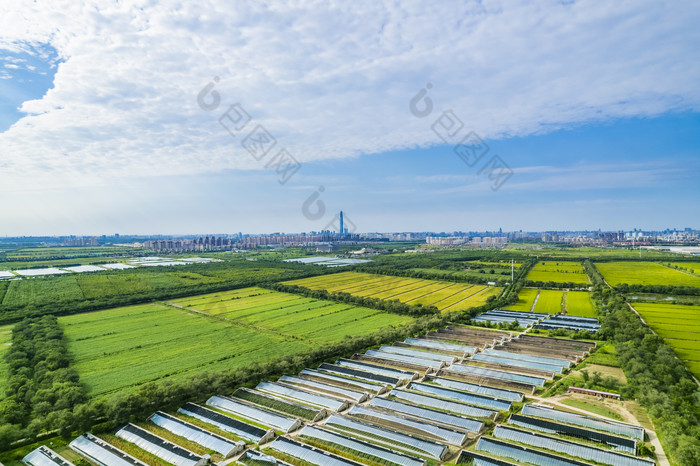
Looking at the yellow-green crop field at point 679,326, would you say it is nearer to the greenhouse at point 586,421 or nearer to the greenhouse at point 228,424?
the greenhouse at point 586,421

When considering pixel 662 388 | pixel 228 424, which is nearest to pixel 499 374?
pixel 662 388

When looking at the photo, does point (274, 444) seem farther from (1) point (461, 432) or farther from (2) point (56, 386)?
(2) point (56, 386)

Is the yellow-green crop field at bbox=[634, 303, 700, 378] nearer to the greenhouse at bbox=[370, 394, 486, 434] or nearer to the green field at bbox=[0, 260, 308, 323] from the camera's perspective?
the greenhouse at bbox=[370, 394, 486, 434]

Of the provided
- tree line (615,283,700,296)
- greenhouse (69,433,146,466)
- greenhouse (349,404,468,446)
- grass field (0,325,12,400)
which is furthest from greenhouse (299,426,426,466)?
tree line (615,283,700,296)

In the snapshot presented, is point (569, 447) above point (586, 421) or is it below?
below

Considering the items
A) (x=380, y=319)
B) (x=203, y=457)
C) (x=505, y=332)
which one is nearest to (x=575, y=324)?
(x=505, y=332)

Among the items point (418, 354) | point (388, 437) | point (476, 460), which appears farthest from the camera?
point (418, 354)

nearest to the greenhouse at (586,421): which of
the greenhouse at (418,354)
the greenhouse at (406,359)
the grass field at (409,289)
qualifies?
the greenhouse at (406,359)

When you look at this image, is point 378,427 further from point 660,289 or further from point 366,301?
point 660,289

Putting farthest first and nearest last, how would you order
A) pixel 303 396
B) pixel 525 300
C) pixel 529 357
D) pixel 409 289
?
A: pixel 409 289 < pixel 525 300 < pixel 529 357 < pixel 303 396
